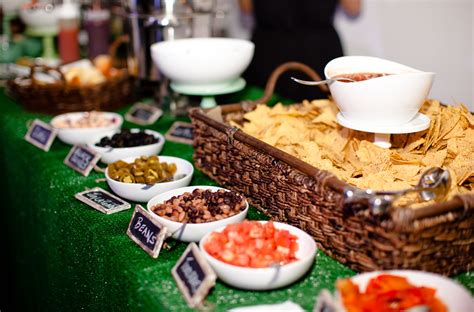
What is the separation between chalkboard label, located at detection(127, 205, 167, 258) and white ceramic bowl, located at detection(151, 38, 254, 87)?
688 millimetres

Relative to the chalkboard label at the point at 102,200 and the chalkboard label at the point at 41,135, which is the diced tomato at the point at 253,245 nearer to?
the chalkboard label at the point at 102,200

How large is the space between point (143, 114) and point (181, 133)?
0.88 ft

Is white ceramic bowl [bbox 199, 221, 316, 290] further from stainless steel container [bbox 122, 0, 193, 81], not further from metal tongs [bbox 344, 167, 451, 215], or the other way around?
stainless steel container [bbox 122, 0, 193, 81]

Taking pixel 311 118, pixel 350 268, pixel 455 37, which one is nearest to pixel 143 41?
pixel 311 118

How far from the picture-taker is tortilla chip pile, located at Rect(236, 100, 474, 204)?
112 cm

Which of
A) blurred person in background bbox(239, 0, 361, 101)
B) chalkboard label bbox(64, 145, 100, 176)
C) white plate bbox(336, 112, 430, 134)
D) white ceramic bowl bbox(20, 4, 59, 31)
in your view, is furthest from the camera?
white ceramic bowl bbox(20, 4, 59, 31)

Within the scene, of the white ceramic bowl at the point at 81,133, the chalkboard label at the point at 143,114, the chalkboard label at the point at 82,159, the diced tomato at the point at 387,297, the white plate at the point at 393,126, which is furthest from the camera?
the chalkboard label at the point at 143,114

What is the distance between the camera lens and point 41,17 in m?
2.79

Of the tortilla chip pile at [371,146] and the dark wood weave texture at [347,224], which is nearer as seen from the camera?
the dark wood weave texture at [347,224]

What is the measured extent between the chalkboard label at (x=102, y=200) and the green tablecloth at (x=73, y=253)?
0.05 ft

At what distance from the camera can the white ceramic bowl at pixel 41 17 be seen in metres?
2.80

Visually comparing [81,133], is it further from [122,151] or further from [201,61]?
[201,61]

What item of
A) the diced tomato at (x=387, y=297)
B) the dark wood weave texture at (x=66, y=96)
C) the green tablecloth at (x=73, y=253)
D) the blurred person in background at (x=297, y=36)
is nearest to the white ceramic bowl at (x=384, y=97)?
the green tablecloth at (x=73, y=253)

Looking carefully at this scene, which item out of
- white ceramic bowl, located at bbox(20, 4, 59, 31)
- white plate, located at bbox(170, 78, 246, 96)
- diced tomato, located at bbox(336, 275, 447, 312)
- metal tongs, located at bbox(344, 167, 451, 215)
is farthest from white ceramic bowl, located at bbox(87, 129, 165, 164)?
white ceramic bowl, located at bbox(20, 4, 59, 31)
